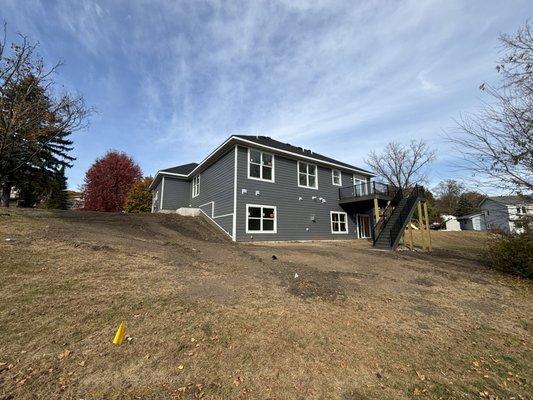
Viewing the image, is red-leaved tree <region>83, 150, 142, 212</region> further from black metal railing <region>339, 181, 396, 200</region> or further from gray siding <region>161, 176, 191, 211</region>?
black metal railing <region>339, 181, 396, 200</region>

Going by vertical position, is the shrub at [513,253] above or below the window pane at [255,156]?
below

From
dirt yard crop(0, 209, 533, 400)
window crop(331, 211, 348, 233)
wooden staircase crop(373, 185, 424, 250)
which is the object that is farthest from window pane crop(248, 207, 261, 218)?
dirt yard crop(0, 209, 533, 400)

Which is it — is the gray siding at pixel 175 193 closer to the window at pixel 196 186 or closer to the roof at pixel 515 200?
the window at pixel 196 186

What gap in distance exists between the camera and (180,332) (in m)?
4.18

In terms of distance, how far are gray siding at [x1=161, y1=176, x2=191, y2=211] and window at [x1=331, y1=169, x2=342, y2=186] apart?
40.4ft

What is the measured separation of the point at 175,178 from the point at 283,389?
2200 centimetres

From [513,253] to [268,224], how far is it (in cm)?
1127

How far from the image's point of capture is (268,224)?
16656mm

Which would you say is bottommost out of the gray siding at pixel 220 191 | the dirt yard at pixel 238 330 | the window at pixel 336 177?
the dirt yard at pixel 238 330

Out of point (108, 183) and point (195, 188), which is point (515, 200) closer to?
point (195, 188)

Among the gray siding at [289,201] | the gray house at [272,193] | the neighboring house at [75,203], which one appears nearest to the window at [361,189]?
the gray house at [272,193]

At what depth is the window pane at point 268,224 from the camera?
16.5 metres

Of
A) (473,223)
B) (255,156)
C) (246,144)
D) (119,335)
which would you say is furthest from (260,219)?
(473,223)

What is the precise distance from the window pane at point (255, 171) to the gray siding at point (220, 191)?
3.87 ft
